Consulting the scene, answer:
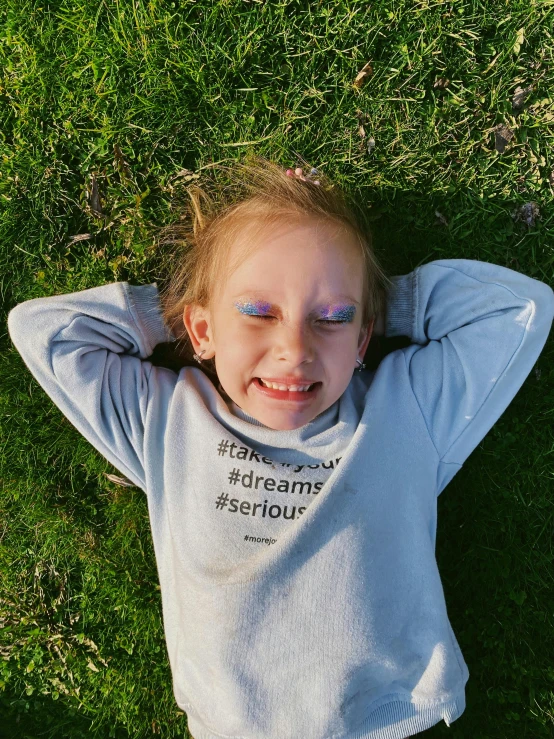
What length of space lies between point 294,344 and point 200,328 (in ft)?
2.12

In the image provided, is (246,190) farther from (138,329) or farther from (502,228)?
(502,228)

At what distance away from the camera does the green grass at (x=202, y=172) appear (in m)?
3.42

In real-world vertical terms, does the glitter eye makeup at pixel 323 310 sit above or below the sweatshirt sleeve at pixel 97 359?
above

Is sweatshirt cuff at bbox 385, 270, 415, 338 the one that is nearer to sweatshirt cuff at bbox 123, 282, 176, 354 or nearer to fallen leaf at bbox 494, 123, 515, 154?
fallen leaf at bbox 494, 123, 515, 154

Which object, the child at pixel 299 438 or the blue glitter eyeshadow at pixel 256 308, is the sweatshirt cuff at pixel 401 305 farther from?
the blue glitter eyeshadow at pixel 256 308

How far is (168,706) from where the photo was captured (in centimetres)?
369

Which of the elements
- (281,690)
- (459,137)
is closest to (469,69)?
(459,137)

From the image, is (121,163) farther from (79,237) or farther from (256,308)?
(256,308)

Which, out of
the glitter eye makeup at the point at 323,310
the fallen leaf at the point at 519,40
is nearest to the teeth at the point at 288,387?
the glitter eye makeup at the point at 323,310

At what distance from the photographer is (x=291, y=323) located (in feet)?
8.68

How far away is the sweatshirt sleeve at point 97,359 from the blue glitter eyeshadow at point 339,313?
3.44 ft

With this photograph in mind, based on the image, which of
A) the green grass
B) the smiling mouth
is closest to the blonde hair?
the green grass

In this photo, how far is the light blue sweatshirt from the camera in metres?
2.85

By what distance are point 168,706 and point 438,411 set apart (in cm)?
243
